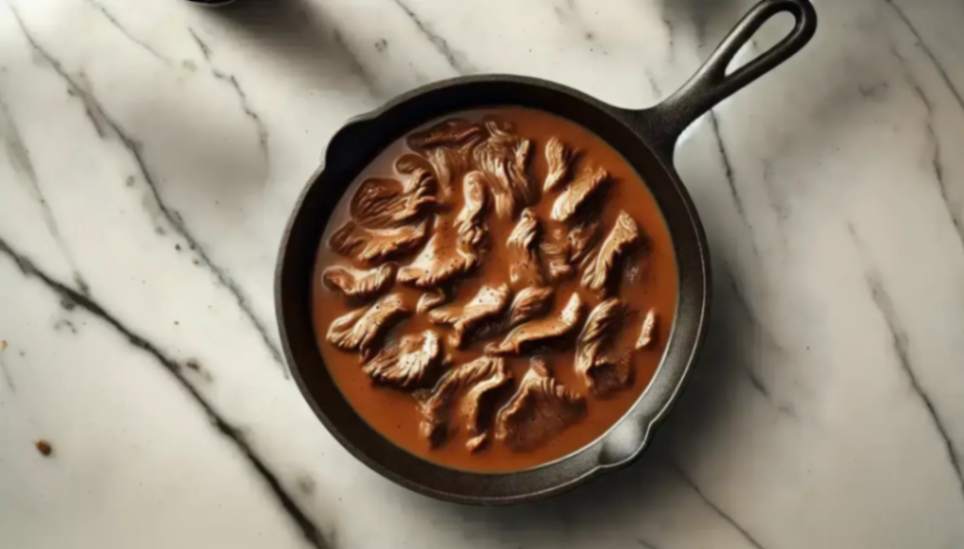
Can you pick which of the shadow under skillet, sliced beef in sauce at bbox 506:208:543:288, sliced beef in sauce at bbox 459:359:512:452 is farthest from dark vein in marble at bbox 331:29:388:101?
sliced beef in sauce at bbox 459:359:512:452

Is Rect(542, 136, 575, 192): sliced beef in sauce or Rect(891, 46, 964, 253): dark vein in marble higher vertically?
Rect(542, 136, 575, 192): sliced beef in sauce

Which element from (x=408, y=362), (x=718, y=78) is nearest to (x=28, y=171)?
(x=408, y=362)

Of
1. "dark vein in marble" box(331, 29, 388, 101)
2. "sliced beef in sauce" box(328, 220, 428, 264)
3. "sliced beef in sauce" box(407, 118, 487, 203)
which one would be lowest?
"sliced beef in sauce" box(328, 220, 428, 264)

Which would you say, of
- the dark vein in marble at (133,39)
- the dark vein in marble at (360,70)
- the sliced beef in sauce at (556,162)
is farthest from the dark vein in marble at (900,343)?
the dark vein in marble at (133,39)

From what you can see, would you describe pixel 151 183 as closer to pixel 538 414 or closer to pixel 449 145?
pixel 449 145

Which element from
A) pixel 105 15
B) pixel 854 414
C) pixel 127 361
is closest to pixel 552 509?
pixel 854 414

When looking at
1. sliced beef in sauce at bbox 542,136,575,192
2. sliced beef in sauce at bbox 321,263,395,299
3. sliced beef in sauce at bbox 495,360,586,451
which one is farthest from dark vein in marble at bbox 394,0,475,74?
sliced beef in sauce at bbox 495,360,586,451

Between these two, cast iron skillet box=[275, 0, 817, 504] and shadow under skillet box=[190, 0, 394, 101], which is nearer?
cast iron skillet box=[275, 0, 817, 504]

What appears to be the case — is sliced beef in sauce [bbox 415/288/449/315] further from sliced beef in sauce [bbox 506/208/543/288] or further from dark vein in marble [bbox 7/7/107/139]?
dark vein in marble [bbox 7/7/107/139]
